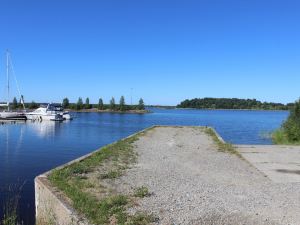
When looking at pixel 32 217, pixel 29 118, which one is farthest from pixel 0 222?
pixel 29 118

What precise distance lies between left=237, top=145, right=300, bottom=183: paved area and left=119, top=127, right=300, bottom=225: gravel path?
0.44 meters

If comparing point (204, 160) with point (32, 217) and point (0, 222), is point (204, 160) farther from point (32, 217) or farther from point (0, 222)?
point (0, 222)

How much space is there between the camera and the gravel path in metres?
7.94

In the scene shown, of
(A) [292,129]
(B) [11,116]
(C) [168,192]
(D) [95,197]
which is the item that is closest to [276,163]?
(C) [168,192]

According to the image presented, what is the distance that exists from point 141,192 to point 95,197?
1.13 meters

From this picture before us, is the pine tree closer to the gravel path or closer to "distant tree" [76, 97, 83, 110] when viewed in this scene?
"distant tree" [76, 97, 83, 110]

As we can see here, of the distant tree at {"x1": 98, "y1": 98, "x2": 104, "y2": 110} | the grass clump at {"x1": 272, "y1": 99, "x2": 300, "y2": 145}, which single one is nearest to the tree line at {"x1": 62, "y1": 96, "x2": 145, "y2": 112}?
the distant tree at {"x1": 98, "y1": 98, "x2": 104, "y2": 110}

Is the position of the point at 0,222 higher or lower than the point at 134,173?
lower

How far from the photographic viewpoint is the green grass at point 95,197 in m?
7.71

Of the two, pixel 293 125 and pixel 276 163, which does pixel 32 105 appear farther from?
pixel 276 163

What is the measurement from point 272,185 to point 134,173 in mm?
4090

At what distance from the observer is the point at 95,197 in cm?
912

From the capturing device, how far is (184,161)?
1549cm

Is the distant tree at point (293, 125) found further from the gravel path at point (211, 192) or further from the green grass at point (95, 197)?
the green grass at point (95, 197)
